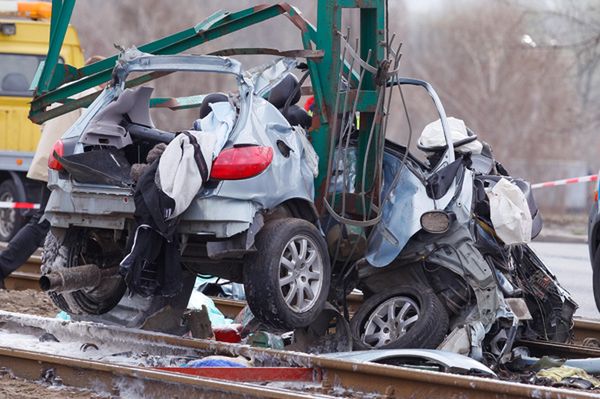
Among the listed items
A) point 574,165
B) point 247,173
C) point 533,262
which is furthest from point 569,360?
point 574,165

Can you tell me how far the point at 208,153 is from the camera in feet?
24.8

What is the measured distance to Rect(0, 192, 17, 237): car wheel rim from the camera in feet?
60.2

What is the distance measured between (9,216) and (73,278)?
10692 millimetres

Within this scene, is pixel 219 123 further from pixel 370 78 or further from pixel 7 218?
pixel 7 218

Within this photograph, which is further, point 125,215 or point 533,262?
point 533,262

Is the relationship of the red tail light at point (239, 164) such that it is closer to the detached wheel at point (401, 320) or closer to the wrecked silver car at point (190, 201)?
the wrecked silver car at point (190, 201)

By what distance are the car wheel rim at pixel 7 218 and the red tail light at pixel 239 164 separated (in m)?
11.3

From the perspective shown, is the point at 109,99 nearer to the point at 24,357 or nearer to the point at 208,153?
the point at 208,153

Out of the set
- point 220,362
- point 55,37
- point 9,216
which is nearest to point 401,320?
point 220,362

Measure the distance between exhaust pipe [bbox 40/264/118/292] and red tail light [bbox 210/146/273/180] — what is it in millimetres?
1250

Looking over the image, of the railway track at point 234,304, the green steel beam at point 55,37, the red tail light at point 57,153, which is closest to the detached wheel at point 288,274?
the red tail light at point 57,153

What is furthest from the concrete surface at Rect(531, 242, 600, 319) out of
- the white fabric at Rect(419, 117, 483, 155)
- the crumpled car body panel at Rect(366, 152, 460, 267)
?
the crumpled car body panel at Rect(366, 152, 460, 267)

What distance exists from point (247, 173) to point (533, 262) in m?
2.55

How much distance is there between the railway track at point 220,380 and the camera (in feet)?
20.8
